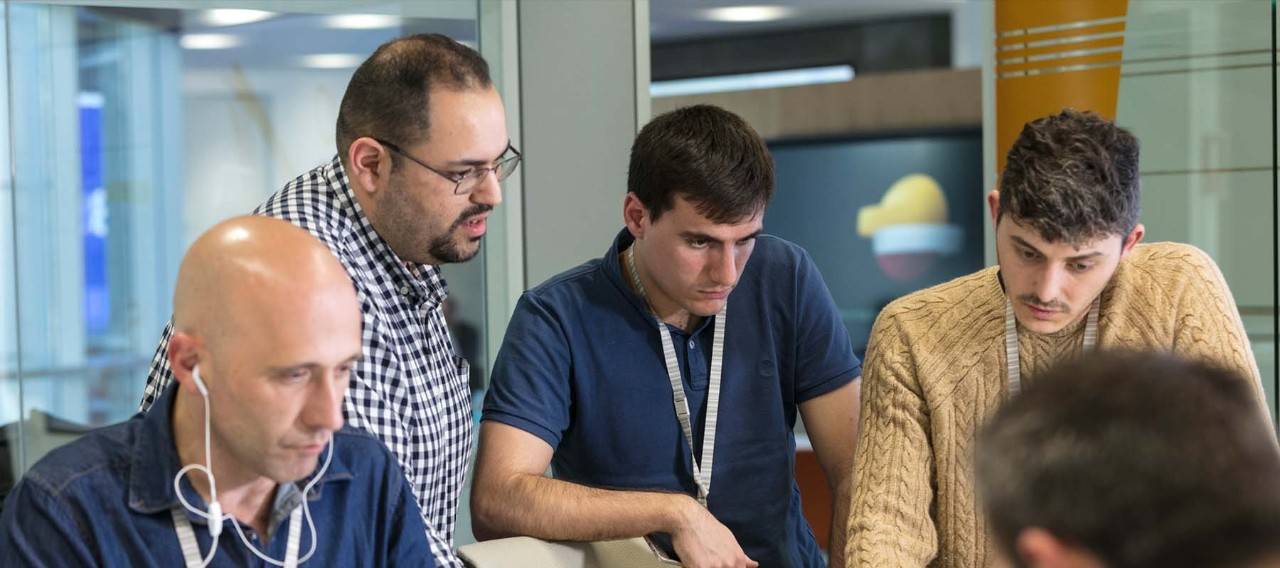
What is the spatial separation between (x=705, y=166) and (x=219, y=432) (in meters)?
1.06

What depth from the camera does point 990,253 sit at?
179 inches

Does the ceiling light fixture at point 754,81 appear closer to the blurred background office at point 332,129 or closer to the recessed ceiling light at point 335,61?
the blurred background office at point 332,129

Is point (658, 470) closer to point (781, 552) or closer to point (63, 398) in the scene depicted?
point (781, 552)

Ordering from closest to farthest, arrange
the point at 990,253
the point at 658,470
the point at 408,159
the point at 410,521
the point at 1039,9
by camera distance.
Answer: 1. the point at 410,521
2. the point at 408,159
3. the point at 658,470
4. the point at 1039,9
5. the point at 990,253

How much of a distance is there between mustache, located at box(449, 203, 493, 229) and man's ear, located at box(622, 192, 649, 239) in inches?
12.6

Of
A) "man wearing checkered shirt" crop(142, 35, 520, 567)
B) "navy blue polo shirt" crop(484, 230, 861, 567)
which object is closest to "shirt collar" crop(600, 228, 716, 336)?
"navy blue polo shirt" crop(484, 230, 861, 567)

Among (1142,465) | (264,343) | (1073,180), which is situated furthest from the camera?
(1073,180)

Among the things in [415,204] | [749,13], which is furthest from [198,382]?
[749,13]

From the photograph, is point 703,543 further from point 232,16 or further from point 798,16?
point 798,16

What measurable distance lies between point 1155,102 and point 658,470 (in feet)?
8.26

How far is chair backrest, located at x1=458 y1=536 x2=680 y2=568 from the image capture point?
2.24 meters

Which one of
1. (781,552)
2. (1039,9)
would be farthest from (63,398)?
(1039,9)

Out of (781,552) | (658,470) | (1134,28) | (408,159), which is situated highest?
(1134,28)

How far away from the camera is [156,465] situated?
170 centimetres
